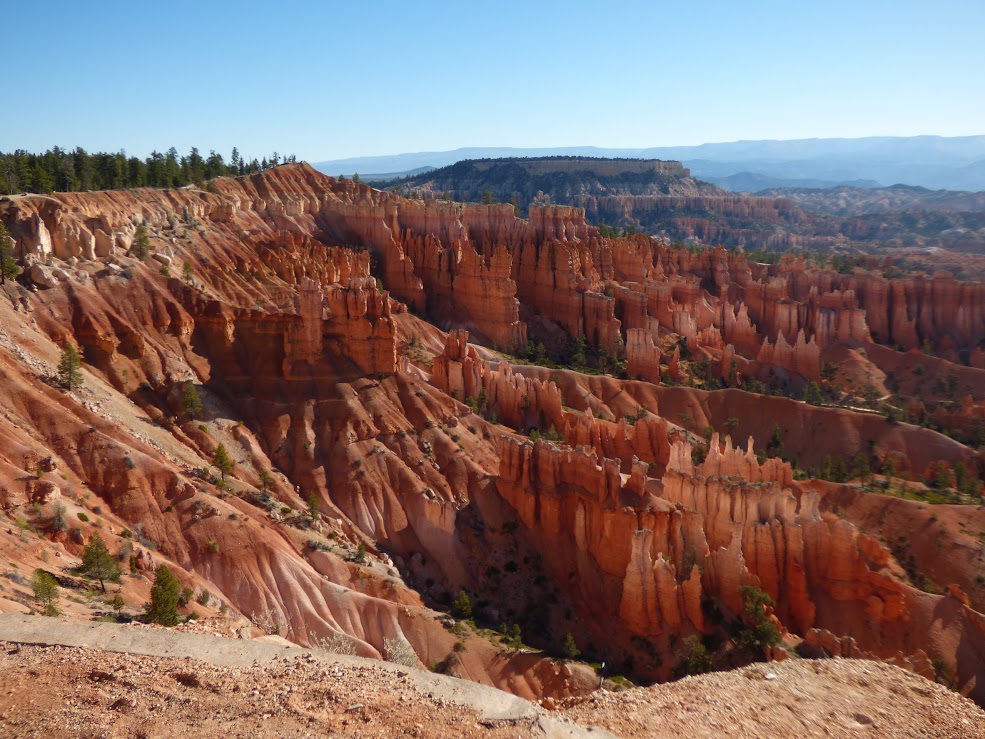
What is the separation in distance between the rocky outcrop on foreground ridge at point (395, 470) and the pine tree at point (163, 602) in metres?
1.69

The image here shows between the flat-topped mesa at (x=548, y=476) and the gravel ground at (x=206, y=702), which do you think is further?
the flat-topped mesa at (x=548, y=476)

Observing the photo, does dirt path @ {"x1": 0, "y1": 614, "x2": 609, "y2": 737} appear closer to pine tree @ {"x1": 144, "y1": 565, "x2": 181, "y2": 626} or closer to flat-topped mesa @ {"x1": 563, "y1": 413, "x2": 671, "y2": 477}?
pine tree @ {"x1": 144, "y1": 565, "x2": 181, "y2": 626}

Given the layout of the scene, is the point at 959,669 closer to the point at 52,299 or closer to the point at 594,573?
the point at 594,573

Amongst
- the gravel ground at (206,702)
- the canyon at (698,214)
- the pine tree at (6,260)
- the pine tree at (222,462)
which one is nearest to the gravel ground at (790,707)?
the gravel ground at (206,702)

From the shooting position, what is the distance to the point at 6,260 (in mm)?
42594

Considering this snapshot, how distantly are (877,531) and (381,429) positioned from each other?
94.8 ft

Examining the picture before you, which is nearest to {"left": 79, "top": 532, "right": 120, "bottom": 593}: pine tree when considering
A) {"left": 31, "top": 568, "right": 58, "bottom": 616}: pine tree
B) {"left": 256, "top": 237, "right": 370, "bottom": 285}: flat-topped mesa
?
{"left": 31, "top": 568, "right": 58, "bottom": 616}: pine tree

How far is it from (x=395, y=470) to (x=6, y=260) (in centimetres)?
2504

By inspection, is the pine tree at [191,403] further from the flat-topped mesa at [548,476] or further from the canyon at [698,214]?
the canyon at [698,214]

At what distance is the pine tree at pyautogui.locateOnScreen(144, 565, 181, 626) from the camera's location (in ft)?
70.2

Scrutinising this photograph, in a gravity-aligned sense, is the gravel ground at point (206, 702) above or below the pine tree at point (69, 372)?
below

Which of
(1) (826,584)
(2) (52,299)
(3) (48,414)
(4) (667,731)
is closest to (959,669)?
(1) (826,584)

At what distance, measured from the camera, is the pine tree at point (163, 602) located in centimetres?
2141

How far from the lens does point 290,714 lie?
14445 millimetres
